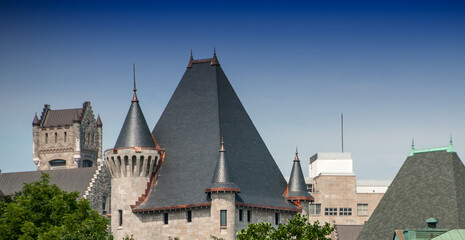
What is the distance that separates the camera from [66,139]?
574 ft

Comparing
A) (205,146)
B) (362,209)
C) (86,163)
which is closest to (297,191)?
(205,146)

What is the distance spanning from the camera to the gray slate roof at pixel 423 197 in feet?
300

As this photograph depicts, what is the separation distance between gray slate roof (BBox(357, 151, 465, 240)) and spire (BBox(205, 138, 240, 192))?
38.9 ft

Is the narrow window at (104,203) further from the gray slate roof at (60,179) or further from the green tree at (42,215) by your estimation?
the green tree at (42,215)

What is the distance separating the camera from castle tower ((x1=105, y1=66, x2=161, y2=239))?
334 ft

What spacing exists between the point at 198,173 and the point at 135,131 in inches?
279

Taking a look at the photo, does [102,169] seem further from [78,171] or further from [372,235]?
[372,235]

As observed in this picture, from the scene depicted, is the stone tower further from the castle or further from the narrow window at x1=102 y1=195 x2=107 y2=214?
the castle

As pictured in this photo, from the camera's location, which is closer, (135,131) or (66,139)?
(135,131)

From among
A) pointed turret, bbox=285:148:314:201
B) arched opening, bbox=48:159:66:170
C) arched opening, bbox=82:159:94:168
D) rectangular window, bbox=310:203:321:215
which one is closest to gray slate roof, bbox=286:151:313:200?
pointed turret, bbox=285:148:314:201

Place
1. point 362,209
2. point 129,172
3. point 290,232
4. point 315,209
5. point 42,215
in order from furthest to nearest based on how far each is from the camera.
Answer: point 362,209, point 315,209, point 129,172, point 42,215, point 290,232

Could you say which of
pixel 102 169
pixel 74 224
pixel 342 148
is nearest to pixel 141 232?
pixel 74 224

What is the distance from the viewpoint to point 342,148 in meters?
163

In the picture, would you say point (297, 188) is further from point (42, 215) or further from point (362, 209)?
point (362, 209)
